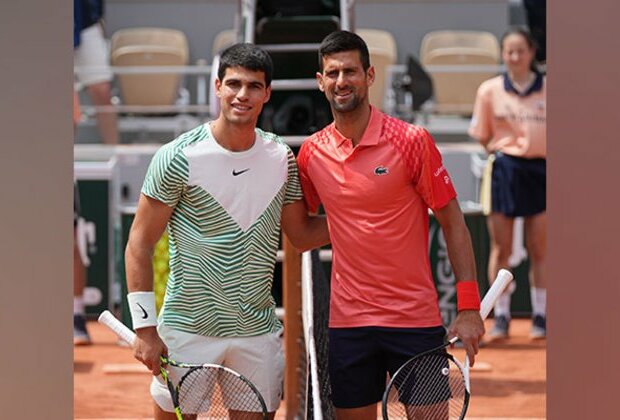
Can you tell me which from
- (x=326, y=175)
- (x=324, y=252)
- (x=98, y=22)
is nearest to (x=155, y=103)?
(x=98, y=22)

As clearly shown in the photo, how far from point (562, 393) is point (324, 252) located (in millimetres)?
2823

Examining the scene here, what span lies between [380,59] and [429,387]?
317 inches

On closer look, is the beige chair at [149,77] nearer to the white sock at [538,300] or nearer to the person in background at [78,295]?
the person in background at [78,295]

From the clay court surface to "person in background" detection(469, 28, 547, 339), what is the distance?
38 centimetres

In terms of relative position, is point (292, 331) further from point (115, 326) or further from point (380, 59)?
point (380, 59)

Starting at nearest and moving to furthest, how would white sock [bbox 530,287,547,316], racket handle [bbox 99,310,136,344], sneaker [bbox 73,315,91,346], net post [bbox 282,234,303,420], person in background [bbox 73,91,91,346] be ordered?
1. racket handle [bbox 99,310,136,344]
2. net post [bbox 282,234,303,420]
3. person in background [bbox 73,91,91,346]
4. white sock [bbox 530,287,547,316]
5. sneaker [bbox 73,315,91,346]

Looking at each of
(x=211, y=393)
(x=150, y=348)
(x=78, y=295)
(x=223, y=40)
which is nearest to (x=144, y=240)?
(x=150, y=348)

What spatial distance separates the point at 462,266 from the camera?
4.19 m

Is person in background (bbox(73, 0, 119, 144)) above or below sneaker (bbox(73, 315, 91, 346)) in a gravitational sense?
above

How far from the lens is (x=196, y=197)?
4.10 m

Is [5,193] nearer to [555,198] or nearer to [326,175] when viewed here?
[326,175]

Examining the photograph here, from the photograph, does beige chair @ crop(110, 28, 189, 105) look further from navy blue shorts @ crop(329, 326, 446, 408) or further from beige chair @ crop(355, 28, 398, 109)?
navy blue shorts @ crop(329, 326, 446, 408)

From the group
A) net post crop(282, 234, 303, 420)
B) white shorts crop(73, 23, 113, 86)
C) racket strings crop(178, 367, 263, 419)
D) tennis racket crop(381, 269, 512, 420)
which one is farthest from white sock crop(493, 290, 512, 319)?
racket strings crop(178, 367, 263, 419)

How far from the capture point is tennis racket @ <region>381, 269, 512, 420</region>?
156 inches
